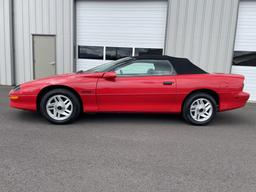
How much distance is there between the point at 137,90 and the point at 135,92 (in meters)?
0.06

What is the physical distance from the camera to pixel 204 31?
25.9ft

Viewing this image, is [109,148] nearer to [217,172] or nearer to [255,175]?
[217,172]

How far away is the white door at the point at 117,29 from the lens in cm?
839

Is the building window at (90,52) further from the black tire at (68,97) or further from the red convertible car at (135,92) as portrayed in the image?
the black tire at (68,97)

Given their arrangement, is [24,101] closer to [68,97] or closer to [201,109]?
[68,97]

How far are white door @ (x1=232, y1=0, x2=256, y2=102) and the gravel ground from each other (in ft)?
11.1

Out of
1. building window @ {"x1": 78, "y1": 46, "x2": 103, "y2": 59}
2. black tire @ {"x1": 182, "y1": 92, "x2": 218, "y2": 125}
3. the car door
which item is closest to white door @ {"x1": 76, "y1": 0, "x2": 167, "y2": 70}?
building window @ {"x1": 78, "y1": 46, "x2": 103, "y2": 59}

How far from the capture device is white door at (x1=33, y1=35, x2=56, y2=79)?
361 inches

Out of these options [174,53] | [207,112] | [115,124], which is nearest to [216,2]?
[174,53]

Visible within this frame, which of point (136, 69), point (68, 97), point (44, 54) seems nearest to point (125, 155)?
point (68, 97)

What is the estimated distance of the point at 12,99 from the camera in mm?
4695

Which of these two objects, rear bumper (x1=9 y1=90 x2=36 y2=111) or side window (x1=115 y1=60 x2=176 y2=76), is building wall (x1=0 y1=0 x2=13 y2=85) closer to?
rear bumper (x1=9 y1=90 x2=36 y2=111)

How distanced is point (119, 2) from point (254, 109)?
5677 millimetres

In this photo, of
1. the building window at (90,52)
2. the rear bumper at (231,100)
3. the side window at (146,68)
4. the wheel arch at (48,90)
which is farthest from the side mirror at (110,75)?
the building window at (90,52)
